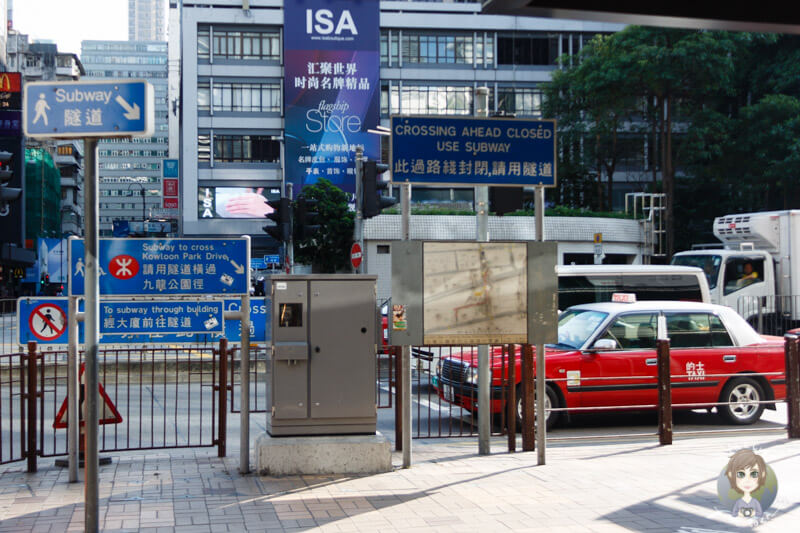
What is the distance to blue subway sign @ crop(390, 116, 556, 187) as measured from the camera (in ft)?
28.0

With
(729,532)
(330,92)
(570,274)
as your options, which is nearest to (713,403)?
(729,532)

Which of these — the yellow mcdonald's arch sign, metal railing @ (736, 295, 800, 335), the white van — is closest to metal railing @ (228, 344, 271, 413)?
the white van

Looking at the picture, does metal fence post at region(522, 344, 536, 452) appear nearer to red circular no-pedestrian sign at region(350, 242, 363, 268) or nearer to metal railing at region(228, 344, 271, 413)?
metal railing at region(228, 344, 271, 413)

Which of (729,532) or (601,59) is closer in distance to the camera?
(729,532)

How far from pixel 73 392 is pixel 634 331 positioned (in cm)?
732

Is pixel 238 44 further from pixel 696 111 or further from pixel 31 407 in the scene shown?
pixel 31 407

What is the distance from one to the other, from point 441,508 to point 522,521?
0.72m

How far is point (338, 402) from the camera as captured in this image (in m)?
8.12

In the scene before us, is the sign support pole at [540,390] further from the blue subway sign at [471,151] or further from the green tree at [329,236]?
the green tree at [329,236]

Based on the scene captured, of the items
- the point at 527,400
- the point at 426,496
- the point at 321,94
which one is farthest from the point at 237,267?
the point at 321,94

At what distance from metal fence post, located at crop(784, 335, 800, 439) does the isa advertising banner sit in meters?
40.3

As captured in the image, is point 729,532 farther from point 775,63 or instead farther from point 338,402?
point 775,63

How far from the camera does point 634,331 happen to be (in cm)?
1170

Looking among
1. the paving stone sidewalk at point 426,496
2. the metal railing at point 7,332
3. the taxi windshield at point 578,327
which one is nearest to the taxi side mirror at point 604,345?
the taxi windshield at point 578,327
